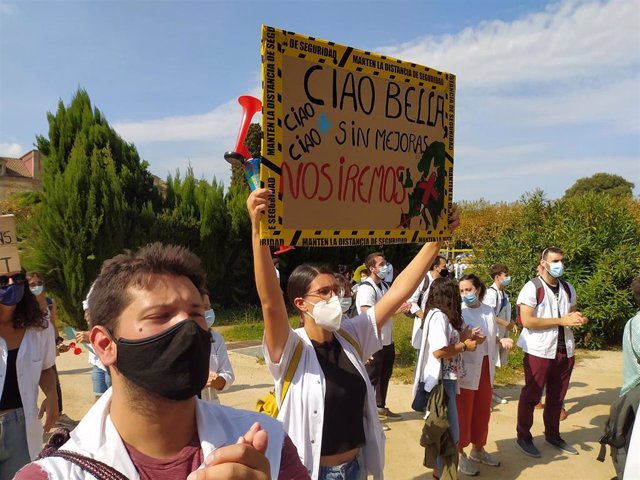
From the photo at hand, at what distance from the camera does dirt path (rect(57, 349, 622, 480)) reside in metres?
5.11

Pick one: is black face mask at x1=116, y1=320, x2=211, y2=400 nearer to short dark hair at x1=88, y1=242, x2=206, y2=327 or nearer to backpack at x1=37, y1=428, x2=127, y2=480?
short dark hair at x1=88, y1=242, x2=206, y2=327

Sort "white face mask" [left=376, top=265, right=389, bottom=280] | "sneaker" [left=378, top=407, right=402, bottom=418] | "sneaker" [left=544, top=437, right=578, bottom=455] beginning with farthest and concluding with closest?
"white face mask" [left=376, top=265, right=389, bottom=280] → "sneaker" [left=378, top=407, right=402, bottom=418] → "sneaker" [left=544, top=437, right=578, bottom=455]

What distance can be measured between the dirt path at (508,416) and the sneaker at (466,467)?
10 centimetres

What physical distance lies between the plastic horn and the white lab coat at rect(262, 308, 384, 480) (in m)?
1.01

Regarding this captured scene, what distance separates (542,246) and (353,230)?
989cm

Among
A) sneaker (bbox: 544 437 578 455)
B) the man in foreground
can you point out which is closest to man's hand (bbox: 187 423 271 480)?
the man in foreground

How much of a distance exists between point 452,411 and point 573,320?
1815 millimetres

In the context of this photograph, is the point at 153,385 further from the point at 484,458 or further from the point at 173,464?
the point at 484,458

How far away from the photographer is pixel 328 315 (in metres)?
2.85

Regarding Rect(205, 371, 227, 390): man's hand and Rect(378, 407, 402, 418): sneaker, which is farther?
Rect(378, 407, 402, 418): sneaker

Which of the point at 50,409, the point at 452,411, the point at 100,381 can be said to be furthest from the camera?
the point at 100,381

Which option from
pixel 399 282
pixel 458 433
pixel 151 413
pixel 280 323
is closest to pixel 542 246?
pixel 458 433

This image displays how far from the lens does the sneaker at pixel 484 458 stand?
16.9 ft

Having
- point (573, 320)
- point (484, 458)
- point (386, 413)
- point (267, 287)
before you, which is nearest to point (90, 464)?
A: point (267, 287)
